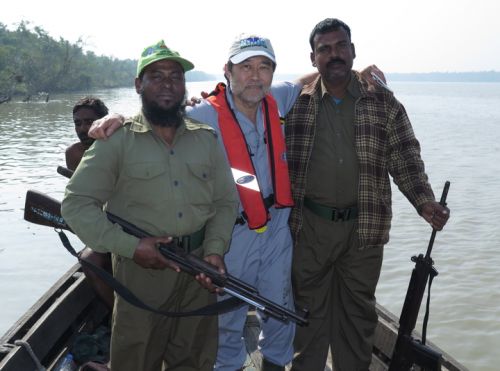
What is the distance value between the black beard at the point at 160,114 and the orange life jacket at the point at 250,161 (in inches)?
21.9

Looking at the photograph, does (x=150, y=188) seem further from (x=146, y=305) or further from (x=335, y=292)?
(x=335, y=292)

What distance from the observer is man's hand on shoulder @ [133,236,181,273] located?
260 centimetres

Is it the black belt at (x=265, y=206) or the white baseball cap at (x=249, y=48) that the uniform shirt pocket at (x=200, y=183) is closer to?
the black belt at (x=265, y=206)

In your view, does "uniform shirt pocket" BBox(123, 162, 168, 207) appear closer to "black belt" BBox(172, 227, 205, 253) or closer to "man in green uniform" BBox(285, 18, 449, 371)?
"black belt" BBox(172, 227, 205, 253)

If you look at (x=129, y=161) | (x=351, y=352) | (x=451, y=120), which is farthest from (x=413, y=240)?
(x=451, y=120)

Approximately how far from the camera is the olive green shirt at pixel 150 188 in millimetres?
2594

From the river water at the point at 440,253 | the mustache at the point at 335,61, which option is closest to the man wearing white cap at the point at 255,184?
the mustache at the point at 335,61

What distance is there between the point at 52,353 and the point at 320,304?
2177mm

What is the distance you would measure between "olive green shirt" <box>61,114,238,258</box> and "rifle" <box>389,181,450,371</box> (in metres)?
1.31

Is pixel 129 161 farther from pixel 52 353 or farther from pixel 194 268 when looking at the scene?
pixel 52 353

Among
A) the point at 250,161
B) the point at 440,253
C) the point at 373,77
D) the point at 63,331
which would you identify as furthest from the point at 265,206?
the point at 440,253

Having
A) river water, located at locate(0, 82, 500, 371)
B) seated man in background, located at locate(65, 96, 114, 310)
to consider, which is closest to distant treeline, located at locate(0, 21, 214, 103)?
river water, located at locate(0, 82, 500, 371)

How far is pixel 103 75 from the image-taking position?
104 meters

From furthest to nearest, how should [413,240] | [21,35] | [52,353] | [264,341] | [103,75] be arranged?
1. [103,75]
2. [21,35]
3. [413,240]
4. [52,353]
5. [264,341]
